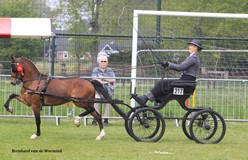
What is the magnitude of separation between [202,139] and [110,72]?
3.52 m

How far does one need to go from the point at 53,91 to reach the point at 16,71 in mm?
835

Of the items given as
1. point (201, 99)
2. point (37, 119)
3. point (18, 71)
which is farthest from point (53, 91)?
point (201, 99)

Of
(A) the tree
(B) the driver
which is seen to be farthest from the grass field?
(A) the tree

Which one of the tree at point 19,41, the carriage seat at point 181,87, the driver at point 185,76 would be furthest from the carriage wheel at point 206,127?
the tree at point 19,41

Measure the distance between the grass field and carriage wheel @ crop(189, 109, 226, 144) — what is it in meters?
0.21

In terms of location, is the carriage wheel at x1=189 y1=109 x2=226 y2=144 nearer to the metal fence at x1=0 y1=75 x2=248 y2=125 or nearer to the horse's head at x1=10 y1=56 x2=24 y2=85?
the metal fence at x1=0 y1=75 x2=248 y2=125

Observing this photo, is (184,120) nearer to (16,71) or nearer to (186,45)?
(16,71)

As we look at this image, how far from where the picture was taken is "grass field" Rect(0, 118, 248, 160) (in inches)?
376

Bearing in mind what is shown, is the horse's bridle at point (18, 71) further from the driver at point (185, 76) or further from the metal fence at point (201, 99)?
the metal fence at point (201, 99)

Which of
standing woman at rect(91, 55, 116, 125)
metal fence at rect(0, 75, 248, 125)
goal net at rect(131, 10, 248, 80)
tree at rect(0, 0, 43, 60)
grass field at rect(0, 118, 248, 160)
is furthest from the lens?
tree at rect(0, 0, 43, 60)

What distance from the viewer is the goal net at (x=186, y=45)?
52.6 ft

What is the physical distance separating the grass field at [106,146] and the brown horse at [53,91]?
0.51 meters

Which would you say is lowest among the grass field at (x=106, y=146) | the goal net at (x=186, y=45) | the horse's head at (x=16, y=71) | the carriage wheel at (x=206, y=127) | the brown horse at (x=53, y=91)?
the grass field at (x=106, y=146)

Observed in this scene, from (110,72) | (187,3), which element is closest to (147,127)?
(110,72)
